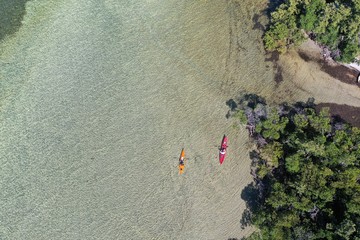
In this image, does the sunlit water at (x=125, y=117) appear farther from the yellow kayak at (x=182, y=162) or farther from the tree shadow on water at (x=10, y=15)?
the tree shadow on water at (x=10, y=15)

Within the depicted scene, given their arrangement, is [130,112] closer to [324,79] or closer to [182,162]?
[182,162]

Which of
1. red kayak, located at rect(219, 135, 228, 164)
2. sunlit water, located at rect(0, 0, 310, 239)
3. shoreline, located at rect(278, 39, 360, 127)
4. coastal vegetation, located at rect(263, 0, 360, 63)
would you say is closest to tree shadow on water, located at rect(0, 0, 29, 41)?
sunlit water, located at rect(0, 0, 310, 239)

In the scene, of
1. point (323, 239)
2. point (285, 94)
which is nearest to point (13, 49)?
point (285, 94)

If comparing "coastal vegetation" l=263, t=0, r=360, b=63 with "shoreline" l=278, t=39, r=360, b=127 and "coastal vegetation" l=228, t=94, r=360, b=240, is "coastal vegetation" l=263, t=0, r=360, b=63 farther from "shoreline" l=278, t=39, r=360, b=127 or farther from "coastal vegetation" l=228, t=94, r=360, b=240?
"coastal vegetation" l=228, t=94, r=360, b=240

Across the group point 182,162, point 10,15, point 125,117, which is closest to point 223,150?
point 182,162

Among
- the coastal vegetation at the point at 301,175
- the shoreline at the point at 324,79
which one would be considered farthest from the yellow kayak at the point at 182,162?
the shoreline at the point at 324,79

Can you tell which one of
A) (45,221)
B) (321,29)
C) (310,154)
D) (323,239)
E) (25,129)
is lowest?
(323,239)

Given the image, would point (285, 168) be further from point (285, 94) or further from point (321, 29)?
point (321, 29)
